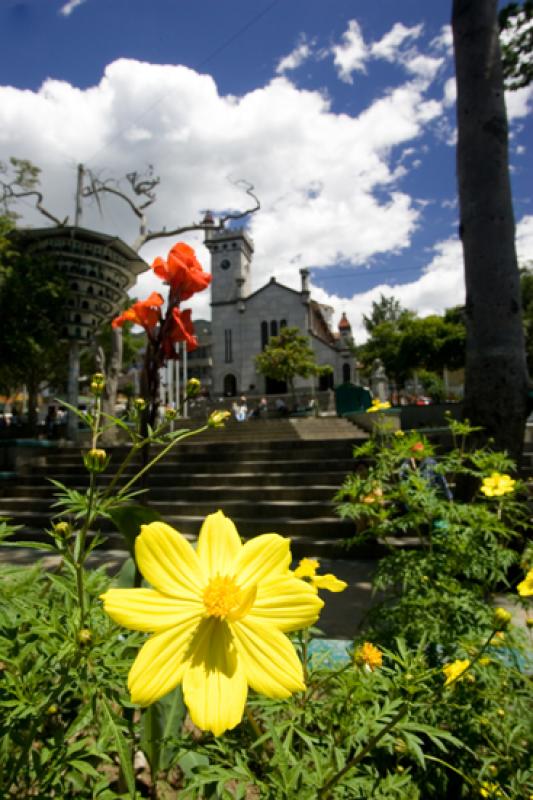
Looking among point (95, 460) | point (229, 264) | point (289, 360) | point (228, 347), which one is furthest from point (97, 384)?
point (229, 264)

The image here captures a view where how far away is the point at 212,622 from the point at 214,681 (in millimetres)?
73

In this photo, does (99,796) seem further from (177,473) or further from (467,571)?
(177,473)

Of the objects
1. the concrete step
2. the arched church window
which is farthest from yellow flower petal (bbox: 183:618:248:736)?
the arched church window

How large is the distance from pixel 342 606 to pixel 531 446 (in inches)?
251

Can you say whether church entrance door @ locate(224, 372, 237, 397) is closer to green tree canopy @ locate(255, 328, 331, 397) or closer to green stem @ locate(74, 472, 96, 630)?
green tree canopy @ locate(255, 328, 331, 397)

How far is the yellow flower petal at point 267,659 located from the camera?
1.90 ft

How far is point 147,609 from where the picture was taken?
596 mm

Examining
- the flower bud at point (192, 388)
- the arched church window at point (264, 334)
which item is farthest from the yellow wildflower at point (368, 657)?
the arched church window at point (264, 334)

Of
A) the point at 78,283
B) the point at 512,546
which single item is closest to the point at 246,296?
the point at 78,283

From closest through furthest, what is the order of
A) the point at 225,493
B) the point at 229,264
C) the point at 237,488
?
the point at 225,493 < the point at 237,488 < the point at 229,264

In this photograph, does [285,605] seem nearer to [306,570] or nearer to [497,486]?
[306,570]

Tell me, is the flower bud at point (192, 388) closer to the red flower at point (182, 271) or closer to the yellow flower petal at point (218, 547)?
the yellow flower petal at point (218, 547)

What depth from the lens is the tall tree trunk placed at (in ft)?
11.9

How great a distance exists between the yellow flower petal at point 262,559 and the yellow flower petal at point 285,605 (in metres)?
0.02
